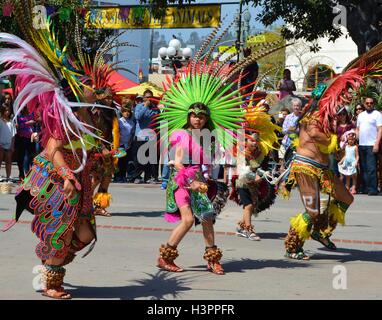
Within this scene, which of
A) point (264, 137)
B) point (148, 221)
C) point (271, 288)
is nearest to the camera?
point (271, 288)

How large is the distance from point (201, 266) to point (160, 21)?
864 inches

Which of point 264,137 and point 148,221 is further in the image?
point 148,221

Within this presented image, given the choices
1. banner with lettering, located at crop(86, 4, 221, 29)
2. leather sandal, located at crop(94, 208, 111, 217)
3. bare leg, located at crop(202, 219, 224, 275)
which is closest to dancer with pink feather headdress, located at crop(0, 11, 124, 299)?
bare leg, located at crop(202, 219, 224, 275)

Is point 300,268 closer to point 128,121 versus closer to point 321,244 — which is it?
point 321,244

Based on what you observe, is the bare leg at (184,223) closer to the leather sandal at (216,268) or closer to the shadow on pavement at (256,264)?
the leather sandal at (216,268)

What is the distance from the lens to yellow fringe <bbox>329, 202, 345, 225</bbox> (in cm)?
938

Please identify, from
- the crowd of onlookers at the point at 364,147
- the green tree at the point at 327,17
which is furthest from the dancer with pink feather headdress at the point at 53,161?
the green tree at the point at 327,17

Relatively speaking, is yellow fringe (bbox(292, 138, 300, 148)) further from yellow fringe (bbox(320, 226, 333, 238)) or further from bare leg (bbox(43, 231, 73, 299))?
bare leg (bbox(43, 231, 73, 299))

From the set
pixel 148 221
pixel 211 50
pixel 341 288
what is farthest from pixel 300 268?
pixel 148 221

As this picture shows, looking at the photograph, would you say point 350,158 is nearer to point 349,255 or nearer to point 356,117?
point 356,117

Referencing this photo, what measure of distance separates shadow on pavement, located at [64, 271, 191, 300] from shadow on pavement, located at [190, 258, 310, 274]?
2.51 ft

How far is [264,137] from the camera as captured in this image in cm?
920

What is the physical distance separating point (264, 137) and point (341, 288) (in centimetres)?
225
